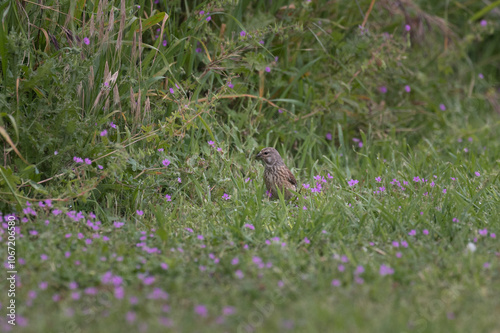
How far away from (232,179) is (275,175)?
1.46 feet

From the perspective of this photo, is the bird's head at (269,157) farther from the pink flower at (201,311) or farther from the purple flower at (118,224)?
the pink flower at (201,311)

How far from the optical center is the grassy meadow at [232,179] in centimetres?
339

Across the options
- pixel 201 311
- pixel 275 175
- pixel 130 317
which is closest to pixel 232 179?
pixel 275 175

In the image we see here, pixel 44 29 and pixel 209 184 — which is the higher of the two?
pixel 44 29

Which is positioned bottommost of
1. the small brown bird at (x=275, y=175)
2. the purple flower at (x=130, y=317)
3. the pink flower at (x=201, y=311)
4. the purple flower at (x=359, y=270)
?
the small brown bird at (x=275, y=175)

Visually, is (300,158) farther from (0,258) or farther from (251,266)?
(0,258)

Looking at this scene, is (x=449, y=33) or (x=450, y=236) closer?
(x=450, y=236)

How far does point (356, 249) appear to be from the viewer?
4.19 metres

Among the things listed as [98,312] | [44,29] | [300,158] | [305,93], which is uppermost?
[44,29]

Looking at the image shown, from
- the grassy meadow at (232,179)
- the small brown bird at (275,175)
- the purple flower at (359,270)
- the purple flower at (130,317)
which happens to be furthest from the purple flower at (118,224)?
the purple flower at (359,270)

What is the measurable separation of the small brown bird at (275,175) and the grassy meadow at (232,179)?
159 mm

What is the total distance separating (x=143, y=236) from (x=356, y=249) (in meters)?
1.46

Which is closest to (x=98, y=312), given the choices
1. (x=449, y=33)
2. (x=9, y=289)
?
(x=9, y=289)

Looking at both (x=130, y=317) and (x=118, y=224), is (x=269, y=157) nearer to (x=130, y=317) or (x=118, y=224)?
(x=118, y=224)
